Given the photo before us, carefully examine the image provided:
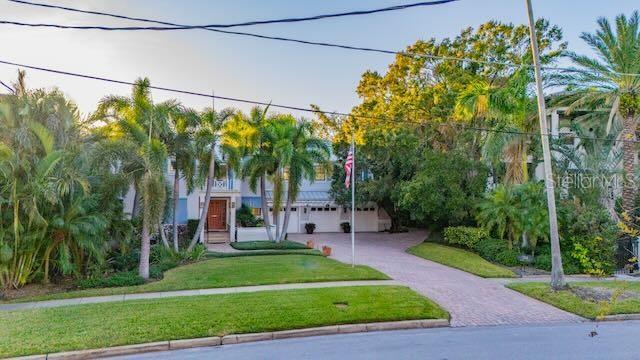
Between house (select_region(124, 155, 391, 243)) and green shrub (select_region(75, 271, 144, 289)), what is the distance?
8.12 metres

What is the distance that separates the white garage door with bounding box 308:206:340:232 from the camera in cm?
3238

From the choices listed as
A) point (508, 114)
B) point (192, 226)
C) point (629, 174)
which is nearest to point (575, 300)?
point (508, 114)

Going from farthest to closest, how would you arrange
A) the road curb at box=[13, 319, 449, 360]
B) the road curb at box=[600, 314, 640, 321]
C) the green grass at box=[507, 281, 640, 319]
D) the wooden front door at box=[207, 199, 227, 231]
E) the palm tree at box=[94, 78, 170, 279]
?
the wooden front door at box=[207, 199, 227, 231], the palm tree at box=[94, 78, 170, 279], the green grass at box=[507, 281, 640, 319], the road curb at box=[600, 314, 640, 321], the road curb at box=[13, 319, 449, 360]

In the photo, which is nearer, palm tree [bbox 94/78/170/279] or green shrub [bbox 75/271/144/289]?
green shrub [bbox 75/271/144/289]

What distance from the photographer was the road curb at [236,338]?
759cm

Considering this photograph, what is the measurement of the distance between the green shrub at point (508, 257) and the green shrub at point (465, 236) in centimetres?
Answer: 229

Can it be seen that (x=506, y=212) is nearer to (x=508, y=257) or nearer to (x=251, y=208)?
(x=508, y=257)

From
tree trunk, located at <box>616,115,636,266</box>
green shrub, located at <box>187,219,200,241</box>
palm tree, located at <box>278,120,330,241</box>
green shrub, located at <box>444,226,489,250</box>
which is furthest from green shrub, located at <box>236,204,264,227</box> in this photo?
tree trunk, located at <box>616,115,636,266</box>

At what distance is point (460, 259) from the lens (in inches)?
753

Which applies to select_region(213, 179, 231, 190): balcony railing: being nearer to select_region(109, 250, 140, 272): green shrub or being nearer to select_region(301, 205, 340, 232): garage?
select_region(301, 205, 340, 232): garage

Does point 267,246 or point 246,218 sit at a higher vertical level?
point 246,218

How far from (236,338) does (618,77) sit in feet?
61.2

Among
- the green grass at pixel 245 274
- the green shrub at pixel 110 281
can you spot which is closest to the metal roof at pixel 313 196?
the green grass at pixel 245 274

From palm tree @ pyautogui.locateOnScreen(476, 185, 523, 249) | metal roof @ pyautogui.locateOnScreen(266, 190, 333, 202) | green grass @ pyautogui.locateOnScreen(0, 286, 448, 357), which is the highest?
metal roof @ pyautogui.locateOnScreen(266, 190, 333, 202)
